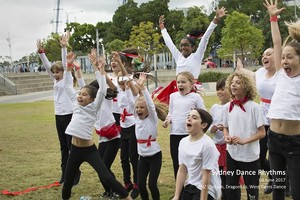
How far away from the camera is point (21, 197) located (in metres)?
5.98

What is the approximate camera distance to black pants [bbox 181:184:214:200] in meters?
4.12

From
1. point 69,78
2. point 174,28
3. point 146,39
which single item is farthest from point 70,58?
point 174,28

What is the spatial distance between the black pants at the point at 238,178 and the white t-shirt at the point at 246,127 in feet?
0.22

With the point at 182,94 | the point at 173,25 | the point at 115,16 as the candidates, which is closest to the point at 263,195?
the point at 182,94

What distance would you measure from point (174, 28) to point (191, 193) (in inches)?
1889

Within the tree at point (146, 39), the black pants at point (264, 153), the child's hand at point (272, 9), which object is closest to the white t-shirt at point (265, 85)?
the black pants at point (264, 153)


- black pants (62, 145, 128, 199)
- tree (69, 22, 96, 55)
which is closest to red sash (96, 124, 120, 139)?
black pants (62, 145, 128, 199)

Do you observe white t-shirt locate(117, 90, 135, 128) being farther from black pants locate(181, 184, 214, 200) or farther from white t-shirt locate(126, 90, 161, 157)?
black pants locate(181, 184, 214, 200)

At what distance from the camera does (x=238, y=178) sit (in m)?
4.62

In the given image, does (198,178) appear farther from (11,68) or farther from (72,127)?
(11,68)

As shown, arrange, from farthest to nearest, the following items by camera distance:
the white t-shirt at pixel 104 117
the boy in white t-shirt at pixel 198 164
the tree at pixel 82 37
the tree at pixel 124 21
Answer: the tree at pixel 82 37, the tree at pixel 124 21, the white t-shirt at pixel 104 117, the boy in white t-shirt at pixel 198 164

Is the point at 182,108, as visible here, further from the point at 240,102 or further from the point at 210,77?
the point at 210,77

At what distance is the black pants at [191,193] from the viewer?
4.12 m

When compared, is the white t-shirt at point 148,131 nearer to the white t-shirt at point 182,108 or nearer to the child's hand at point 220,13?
the white t-shirt at point 182,108
